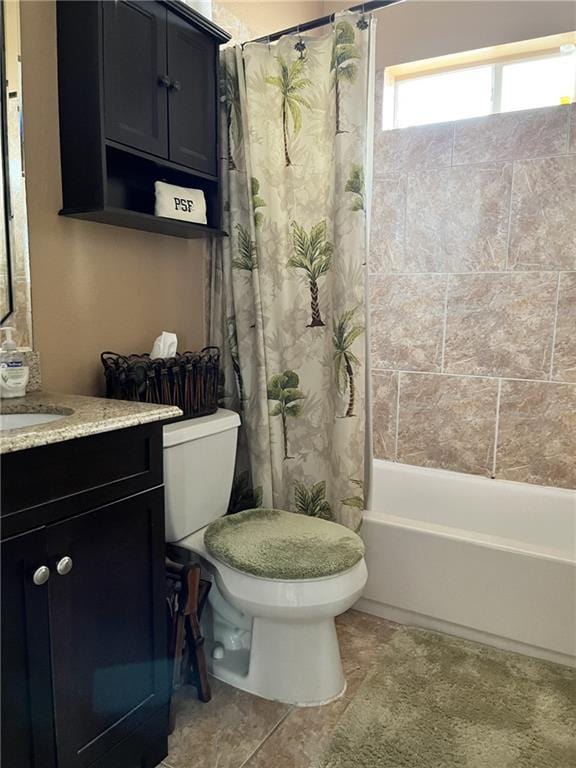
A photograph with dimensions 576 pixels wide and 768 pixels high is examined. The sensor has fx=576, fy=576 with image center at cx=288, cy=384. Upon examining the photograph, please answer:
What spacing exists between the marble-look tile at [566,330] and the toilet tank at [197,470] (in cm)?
149

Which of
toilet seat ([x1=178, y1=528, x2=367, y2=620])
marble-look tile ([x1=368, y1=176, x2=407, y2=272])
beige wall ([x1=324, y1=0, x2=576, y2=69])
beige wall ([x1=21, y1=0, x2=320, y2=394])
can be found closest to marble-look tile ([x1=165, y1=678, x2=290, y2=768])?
toilet seat ([x1=178, y1=528, x2=367, y2=620])

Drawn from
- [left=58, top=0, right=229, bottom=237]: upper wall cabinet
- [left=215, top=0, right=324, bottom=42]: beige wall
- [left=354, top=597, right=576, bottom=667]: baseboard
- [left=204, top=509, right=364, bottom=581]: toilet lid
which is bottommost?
[left=354, top=597, right=576, bottom=667]: baseboard

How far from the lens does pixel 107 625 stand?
1325 millimetres

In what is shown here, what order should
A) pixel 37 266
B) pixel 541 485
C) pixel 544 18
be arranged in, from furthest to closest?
pixel 541 485, pixel 544 18, pixel 37 266

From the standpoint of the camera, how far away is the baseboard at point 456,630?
192 cm

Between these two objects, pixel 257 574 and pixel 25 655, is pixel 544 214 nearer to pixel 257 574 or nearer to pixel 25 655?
pixel 257 574

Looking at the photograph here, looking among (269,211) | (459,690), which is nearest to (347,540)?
(459,690)

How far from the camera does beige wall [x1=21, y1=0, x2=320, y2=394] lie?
1627 millimetres

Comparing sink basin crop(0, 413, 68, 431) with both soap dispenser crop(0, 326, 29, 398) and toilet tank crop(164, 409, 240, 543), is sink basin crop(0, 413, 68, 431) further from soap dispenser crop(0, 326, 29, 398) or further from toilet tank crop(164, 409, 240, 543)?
toilet tank crop(164, 409, 240, 543)

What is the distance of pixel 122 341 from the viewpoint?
1.96 m

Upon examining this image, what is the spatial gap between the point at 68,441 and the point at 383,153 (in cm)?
223

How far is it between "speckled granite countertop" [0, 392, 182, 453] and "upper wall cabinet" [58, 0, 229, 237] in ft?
1.83

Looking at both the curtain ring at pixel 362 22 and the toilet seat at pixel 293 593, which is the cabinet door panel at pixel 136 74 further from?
the toilet seat at pixel 293 593

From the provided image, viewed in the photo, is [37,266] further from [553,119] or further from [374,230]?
[553,119]
